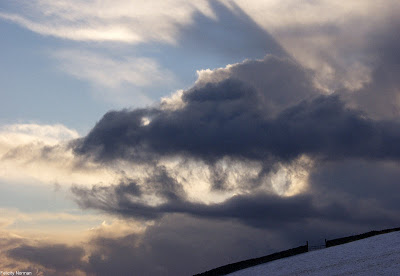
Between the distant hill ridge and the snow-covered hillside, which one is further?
the distant hill ridge

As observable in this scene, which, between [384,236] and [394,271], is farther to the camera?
[384,236]

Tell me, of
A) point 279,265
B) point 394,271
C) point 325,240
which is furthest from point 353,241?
point 394,271

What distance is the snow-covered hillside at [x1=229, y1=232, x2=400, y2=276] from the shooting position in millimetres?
43928

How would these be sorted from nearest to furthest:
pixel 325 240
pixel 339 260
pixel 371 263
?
pixel 371 263
pixel 339 260
pixel 325 240

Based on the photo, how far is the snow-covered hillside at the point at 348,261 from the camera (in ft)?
144

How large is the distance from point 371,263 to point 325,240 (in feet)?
45.8

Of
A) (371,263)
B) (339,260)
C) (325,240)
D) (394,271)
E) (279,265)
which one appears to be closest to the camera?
(394,271)

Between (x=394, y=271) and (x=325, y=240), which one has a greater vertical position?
(x=325, y=240)

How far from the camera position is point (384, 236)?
55000mm

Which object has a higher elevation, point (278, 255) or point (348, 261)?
point (278, 255)

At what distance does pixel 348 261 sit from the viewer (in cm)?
4772

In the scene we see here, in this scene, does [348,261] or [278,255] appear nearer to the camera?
[348,261]

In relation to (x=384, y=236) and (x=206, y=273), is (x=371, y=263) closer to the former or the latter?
(x=384, y=236)

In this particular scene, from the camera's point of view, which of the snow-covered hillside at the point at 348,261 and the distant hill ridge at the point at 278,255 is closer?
the snow-covered hillside at the point at 348,261
